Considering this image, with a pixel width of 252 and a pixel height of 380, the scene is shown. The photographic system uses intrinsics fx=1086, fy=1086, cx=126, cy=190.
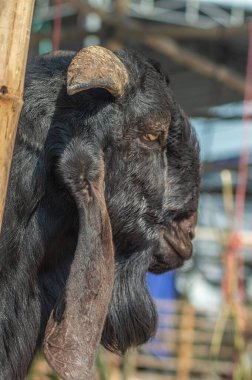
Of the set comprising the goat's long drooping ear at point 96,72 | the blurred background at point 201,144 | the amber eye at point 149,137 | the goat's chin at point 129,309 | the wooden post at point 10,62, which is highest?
the wooden post at point 10,62

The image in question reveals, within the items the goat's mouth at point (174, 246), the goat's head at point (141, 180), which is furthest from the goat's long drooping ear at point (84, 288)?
the goat's mouth at point (174, 246)

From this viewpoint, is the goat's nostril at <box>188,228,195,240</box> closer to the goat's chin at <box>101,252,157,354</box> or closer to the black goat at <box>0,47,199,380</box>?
the black goat at <box>0,47,199,380</box>

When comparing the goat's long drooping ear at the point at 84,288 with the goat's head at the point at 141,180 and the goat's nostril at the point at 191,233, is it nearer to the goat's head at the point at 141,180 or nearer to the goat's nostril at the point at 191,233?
the goat's head at the point at 141,180

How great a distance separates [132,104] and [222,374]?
5110mm

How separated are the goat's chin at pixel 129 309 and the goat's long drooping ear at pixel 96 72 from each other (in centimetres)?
59

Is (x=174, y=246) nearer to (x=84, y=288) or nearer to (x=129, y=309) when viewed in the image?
(x=129, y=309)

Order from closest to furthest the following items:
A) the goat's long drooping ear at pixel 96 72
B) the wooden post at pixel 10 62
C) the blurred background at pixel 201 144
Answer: the wooden post at pixel 10 62
the goat's long drooping ear at pixel 96 72
the blurred background at pixel 201 144

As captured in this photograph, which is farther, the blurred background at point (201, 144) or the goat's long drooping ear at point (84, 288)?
the blurred background at point (201, 144)

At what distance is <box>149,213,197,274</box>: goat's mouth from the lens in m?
3.52

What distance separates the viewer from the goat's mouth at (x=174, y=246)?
3.52 meters

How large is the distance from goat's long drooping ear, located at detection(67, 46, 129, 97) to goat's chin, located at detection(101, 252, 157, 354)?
59 centimetres

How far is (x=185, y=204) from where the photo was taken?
11.5ft

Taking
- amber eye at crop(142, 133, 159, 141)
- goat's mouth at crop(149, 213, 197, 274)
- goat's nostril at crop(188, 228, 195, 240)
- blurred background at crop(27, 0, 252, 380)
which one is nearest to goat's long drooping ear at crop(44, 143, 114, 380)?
amber eye at crop(142, 133, 159, 141)

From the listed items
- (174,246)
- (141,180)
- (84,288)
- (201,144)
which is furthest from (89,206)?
(201,144)
